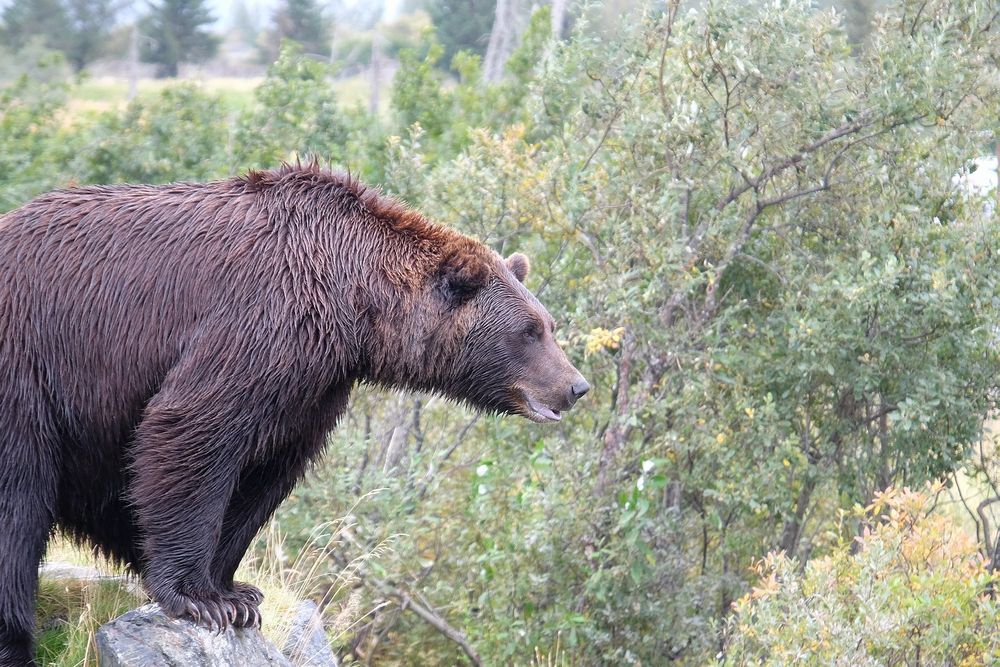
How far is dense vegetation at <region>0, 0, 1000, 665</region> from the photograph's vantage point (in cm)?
838

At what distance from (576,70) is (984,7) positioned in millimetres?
3417

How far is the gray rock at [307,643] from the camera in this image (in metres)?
6.16

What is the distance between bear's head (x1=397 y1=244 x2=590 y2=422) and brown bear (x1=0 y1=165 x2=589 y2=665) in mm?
18

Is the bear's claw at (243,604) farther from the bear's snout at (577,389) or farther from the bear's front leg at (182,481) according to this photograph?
the bear's snout at (577,389)

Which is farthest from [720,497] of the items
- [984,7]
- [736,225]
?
[984,7]

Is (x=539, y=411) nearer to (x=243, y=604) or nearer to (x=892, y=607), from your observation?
(x=243, y=604)

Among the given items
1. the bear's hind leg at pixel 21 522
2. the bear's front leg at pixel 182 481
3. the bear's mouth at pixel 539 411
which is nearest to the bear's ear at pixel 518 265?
the bear's mouth at pixel 539 411

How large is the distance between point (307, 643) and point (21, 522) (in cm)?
188

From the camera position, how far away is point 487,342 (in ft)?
18.0

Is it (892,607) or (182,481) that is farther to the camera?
(892,607)

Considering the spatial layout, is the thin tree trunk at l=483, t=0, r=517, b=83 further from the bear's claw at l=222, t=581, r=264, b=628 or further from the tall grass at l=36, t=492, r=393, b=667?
the bear's claw at l=222, t=581, r=264, b=628

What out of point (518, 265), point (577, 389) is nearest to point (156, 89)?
point (518, 265)

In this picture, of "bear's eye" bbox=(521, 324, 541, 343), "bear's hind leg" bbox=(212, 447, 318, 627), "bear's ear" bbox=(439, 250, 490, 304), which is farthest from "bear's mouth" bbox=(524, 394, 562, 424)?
"bear's hind leg" bbox=(212, 447, 318, 627)

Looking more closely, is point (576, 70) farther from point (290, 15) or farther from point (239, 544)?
point (290, 15)
